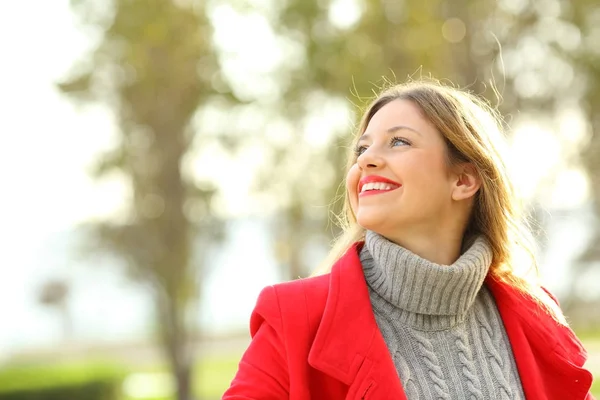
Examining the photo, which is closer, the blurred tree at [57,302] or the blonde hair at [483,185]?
the blonde hair at [483,185]

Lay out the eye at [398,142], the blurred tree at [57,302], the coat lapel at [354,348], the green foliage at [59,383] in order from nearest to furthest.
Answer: the coat lapel at [354,348]
the eye at [398,142]
the green foliage at [59,383]
the blurred tree at [57,302]

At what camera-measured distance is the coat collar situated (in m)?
2.52

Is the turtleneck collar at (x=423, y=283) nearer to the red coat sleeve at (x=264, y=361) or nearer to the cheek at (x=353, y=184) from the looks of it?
the cheek at (x=353, y=184)

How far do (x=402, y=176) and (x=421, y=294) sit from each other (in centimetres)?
33

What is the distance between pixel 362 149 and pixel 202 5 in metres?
10.3

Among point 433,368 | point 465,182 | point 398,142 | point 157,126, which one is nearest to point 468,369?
point 433,368

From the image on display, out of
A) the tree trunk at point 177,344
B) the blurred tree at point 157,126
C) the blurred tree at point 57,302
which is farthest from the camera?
the blurred tree at point 57,302

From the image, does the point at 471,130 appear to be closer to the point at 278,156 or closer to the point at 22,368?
the point at 278,156

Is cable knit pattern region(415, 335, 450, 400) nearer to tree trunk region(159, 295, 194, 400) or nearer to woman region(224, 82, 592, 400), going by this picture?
woman region(224, 82, 592, 400)

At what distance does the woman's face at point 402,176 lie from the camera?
2.70 m

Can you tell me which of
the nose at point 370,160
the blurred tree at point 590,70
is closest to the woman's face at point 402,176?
the nose at point 370,160

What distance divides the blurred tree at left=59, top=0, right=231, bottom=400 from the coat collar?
9.74m

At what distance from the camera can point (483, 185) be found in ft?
9.56

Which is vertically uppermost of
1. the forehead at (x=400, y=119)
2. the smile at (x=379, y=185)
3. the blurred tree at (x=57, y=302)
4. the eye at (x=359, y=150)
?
the blurred tree at (x=57, y=302)
